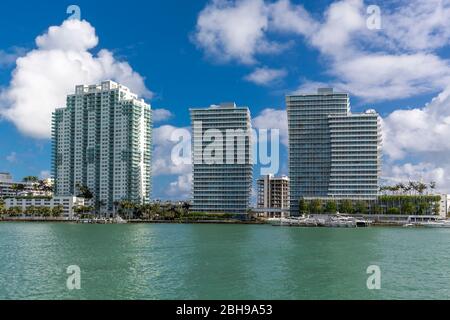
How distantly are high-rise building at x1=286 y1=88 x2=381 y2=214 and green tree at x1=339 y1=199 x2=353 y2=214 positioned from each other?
3.90m

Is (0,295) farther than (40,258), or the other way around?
(40,258)

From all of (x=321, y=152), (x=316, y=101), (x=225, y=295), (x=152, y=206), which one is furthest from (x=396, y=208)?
(x=225, y=295)

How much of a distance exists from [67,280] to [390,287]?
24116 millimetres

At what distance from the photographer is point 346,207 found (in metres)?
167

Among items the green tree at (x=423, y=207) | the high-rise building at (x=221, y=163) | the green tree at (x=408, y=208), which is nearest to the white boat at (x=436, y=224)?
the green tree at (x=408, y=208)

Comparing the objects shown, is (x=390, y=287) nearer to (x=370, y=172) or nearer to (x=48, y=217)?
(x=370, y=172)

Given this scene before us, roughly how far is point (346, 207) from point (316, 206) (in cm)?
1018

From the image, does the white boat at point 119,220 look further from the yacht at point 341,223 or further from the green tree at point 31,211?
the yacht at point 341,223

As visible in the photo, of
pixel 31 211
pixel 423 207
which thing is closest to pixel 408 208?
pixel 423 207

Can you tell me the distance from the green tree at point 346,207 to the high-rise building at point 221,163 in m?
38.2

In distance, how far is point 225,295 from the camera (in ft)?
107

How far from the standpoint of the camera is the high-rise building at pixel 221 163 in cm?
18975

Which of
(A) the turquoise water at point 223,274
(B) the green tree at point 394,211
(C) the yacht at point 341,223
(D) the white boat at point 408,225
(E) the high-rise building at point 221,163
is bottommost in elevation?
(D) the white boat at point 408,225

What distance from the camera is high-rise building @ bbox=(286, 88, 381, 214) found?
561 ft
